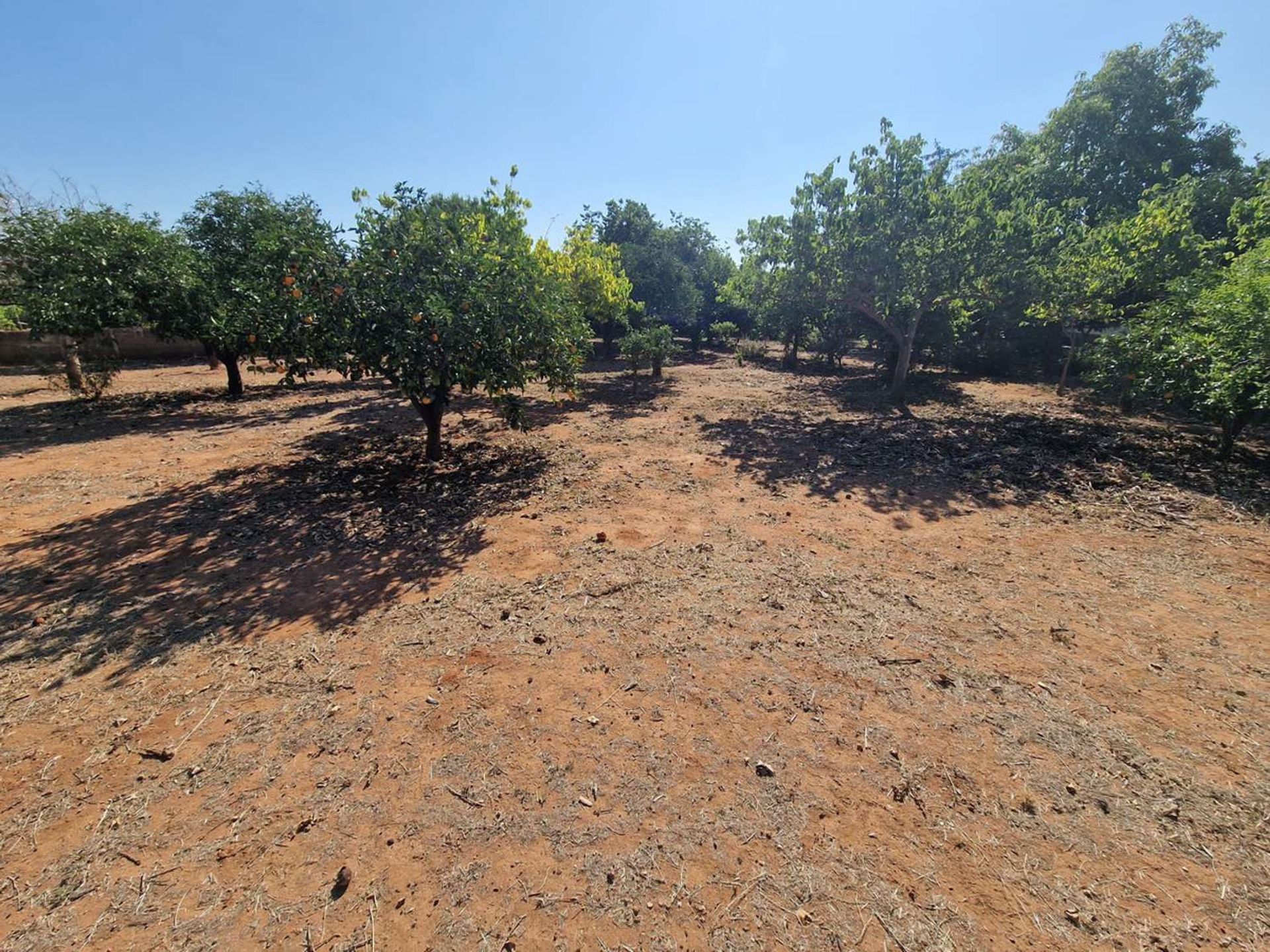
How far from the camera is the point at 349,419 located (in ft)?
40.9

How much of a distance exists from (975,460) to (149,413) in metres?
19.2

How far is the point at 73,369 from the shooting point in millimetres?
13602

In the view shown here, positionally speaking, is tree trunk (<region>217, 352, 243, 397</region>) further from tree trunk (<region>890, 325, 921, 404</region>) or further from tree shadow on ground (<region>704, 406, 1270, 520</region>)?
tree trunk (<region>890, 325, 921, 404</region>)

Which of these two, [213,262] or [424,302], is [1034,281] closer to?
[424,302]

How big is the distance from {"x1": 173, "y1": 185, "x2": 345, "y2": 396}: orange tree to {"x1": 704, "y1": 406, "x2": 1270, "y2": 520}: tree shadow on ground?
740cm

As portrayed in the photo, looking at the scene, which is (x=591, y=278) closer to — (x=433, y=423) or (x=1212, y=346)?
(x=433, y=423)

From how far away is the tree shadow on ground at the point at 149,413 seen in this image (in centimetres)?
1038

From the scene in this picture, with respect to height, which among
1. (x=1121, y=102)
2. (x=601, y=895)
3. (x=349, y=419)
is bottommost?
(x=601, y=895)

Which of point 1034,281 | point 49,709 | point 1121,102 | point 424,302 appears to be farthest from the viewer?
point 1121,102

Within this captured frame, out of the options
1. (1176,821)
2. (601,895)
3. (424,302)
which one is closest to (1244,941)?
(1176,821)

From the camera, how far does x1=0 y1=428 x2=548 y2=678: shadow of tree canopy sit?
15.0 ft

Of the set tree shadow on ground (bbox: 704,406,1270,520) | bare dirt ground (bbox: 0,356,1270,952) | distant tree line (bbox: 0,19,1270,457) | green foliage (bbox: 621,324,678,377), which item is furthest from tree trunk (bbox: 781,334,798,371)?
bare dirt ground (bbox: 0,356,1270,952)

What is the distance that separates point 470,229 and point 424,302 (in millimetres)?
2124

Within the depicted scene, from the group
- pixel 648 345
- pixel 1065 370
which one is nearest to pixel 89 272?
pixel 648 345
